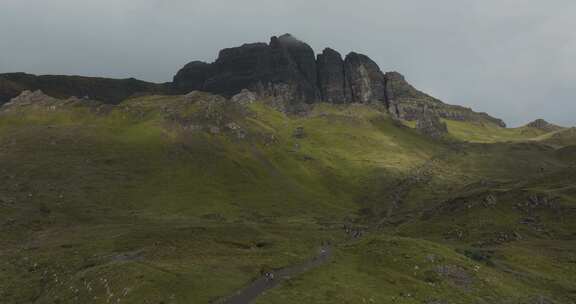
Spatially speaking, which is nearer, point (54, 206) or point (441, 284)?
point (441, 284)

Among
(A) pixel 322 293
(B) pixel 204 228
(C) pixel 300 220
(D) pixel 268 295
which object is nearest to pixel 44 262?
(B) pixel 204 228

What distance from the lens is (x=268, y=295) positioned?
6819 centimetres

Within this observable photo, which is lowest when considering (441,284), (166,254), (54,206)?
(54,206)

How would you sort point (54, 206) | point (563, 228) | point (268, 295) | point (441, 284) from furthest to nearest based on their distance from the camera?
1. point (54, 206)
2. point (563, 228)
3. point (441, 284)
4. point (268, 295)

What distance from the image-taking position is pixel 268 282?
7850 cm

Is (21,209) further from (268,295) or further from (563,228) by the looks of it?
(563,228)

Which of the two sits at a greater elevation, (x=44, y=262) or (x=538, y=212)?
(x=538, y=212)

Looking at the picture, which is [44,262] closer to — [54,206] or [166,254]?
[166,254]

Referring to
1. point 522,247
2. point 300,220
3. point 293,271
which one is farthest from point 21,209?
point 522,247

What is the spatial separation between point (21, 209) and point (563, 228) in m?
170

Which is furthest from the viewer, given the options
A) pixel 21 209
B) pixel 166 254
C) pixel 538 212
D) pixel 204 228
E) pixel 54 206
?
pixel 54 206

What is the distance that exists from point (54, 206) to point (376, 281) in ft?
468

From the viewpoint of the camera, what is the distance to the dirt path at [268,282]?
2721 inches

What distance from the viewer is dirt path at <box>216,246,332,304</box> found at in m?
69.1
